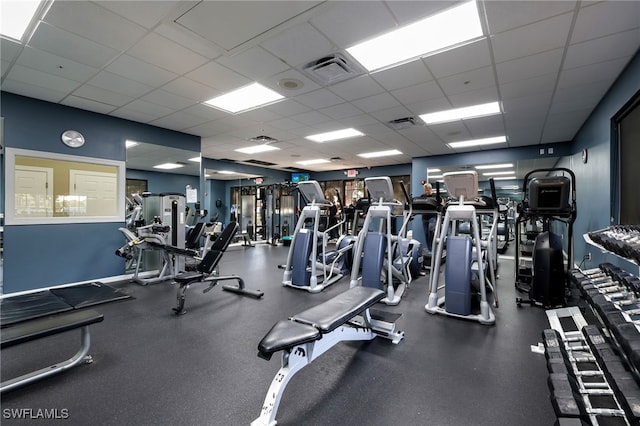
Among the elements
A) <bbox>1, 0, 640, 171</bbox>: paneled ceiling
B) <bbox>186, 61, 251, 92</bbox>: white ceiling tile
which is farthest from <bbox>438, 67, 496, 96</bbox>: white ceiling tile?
<bbox>186, 61, 251, 92</bbox>: white ceiling tile

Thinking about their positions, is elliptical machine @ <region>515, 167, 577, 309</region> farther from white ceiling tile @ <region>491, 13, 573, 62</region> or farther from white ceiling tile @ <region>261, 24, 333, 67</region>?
white ceiling tile @ <region>261, 24, 333, 67</region>

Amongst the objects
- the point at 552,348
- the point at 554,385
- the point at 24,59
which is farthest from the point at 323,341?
the point at 24,59

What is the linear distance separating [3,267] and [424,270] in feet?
20.8

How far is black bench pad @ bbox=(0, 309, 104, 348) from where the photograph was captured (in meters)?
1.67

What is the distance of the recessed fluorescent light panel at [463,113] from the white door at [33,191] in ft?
18.9

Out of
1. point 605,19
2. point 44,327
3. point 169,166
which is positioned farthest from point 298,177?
point 44,327

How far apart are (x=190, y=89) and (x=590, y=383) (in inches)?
178

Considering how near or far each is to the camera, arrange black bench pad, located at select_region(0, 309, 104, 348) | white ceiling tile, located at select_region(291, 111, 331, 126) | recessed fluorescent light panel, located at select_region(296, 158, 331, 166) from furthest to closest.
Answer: recessed fluorescent light panel, located at select_region(296, 158, 331, 166) → white ceiling tile, located at select_region(291, 111, 331, 126) → black bench pad, located at select_region(0, 309, 104, 348)

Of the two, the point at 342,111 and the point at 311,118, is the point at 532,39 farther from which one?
the point at 311,118

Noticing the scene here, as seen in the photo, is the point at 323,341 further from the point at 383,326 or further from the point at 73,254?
the point at 73,254

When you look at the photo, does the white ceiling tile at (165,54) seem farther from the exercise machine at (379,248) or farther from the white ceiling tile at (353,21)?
the exercise machine at (379,248)

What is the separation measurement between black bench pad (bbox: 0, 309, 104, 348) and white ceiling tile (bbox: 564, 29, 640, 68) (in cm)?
468

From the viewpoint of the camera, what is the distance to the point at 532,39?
8.29ft

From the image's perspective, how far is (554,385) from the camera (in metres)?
1.31
